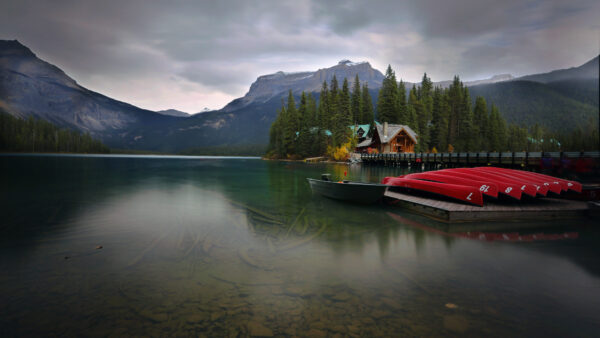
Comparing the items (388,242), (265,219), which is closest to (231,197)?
(265,219)

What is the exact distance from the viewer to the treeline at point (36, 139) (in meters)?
134

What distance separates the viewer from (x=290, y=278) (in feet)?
21.3

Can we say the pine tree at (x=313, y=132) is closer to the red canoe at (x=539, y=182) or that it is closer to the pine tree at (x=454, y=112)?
the pine tree at (x=454, y=112)

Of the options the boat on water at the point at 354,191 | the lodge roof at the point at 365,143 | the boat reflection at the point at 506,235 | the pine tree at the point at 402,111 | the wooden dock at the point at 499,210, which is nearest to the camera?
the boat reflection at the point at 506,235

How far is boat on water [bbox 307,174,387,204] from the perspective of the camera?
15788 mm

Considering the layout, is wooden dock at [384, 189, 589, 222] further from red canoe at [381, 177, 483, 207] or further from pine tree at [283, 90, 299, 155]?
pine tree at [283, 90, 299, 155]

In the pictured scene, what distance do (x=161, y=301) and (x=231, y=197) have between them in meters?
15.4

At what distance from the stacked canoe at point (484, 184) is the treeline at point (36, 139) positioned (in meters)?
197

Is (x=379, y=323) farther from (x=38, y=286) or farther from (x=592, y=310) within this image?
(x=38, y=286)

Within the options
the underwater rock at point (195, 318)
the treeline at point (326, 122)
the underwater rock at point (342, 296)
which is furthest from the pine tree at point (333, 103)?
the underwater rock at point (195, 318)

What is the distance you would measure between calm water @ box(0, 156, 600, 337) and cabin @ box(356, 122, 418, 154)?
54046mm

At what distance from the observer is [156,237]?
10.1m

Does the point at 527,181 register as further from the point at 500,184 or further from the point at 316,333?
the point at 316,333

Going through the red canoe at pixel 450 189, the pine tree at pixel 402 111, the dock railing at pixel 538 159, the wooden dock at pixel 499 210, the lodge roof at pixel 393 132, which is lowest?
the wooden dock at pixel 499 210
